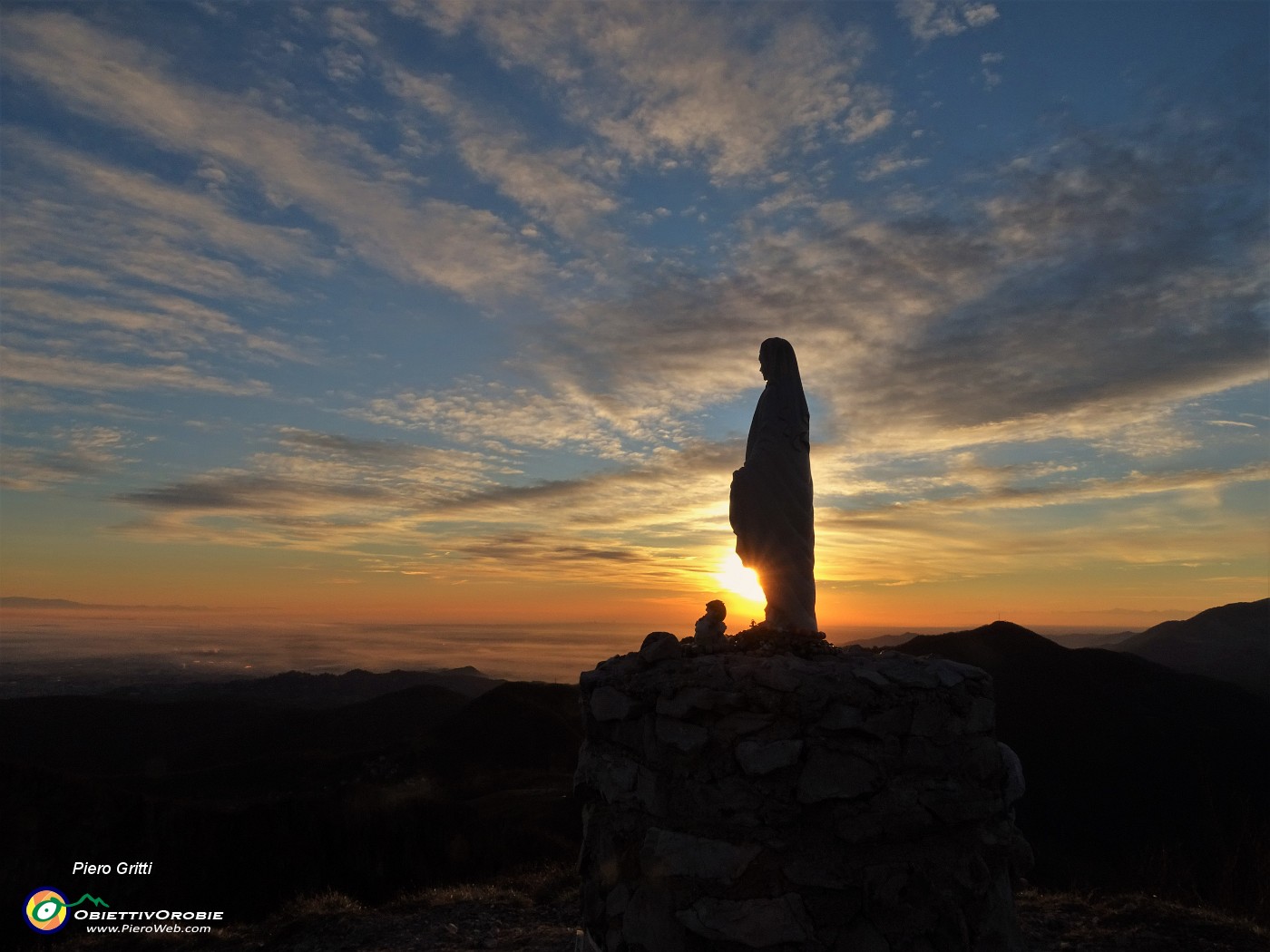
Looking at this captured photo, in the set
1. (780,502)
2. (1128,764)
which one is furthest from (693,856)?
(1128,764)

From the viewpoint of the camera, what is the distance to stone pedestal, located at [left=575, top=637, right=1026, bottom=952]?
506 centimetres

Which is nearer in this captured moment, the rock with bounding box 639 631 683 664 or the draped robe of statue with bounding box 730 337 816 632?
the rock with bounding box 639 631 683 664

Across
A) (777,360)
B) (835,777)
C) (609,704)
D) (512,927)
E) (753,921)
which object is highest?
(777,360)

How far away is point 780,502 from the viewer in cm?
730

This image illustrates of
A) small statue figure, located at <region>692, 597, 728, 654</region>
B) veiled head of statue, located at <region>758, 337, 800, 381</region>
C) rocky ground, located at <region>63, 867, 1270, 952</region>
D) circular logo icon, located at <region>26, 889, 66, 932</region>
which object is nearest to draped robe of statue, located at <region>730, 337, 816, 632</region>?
veiled head of statue, located at <region>758, 337, 800, 381</region>

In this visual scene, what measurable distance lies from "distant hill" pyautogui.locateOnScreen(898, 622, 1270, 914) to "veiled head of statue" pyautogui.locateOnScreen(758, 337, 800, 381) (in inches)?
427

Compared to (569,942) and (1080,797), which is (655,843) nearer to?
(569,942)

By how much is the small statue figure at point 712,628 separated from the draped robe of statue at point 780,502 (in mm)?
766

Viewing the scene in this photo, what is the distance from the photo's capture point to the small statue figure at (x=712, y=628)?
6109 millimetres

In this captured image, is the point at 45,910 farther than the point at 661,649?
Yes

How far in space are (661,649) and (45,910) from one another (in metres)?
12.8

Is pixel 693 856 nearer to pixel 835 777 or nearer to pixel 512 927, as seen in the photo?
pixel 835 777

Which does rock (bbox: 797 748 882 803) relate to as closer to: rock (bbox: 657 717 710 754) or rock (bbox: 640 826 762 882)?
rock (bbox: 640 826 762 882)

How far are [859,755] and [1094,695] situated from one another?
95.5ft
